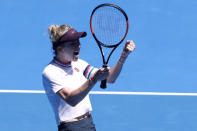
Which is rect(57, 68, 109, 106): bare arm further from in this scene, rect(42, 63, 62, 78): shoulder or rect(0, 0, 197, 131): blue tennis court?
rect(0, 0, 197, 131): blue tennis court

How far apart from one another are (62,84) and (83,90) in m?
0.22

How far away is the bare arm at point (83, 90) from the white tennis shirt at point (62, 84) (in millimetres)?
124

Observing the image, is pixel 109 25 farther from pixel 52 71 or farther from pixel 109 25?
pixel 52 71

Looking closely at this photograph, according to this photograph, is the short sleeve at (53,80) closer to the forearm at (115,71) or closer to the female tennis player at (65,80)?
the female tennis player at (65,80)

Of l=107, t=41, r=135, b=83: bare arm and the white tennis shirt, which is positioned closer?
the white tennis shirt

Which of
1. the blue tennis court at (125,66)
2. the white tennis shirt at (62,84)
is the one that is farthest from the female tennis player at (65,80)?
the blue tennis court at (125,66)

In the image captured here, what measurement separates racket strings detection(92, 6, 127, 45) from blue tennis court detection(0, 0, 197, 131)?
2.27 m

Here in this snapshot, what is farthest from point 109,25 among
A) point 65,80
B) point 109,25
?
point 65,80

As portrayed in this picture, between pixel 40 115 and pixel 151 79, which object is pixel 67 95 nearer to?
pixel 40 115

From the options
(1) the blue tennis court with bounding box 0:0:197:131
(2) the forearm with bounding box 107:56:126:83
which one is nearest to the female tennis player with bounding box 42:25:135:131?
(2) the forearm with bounding box 107:56:126:83

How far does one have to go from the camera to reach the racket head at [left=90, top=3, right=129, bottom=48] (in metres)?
4.37

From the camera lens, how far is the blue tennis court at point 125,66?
22.1 feet

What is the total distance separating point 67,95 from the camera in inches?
149

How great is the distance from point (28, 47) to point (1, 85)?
1153 millimetres
